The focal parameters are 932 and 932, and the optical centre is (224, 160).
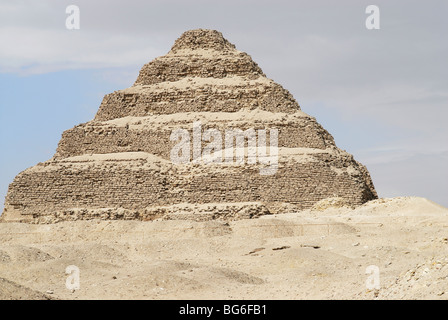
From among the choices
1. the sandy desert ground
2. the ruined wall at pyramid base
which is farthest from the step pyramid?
the sandy desert ground

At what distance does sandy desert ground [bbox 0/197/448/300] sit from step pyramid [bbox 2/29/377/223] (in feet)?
14.7

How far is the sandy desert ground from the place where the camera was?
2286cm

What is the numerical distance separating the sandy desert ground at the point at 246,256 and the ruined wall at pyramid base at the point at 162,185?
14.0 feet

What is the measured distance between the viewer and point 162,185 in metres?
49.2

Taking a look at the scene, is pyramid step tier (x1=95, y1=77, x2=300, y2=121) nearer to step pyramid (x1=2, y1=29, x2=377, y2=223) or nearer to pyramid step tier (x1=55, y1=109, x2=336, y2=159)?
step pyramid (x1=2, y1=29, x2=377, y2=223)

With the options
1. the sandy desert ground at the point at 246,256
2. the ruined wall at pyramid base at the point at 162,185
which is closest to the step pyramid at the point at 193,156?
the ruined wall at pyramid base at the point at 162,185

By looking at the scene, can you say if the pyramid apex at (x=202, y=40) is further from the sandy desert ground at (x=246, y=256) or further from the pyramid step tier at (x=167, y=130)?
the sandy desert ground at (x=246, y=256)

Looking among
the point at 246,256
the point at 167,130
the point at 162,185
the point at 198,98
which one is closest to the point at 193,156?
the point at 167,130

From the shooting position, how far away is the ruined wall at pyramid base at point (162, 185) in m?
47.5

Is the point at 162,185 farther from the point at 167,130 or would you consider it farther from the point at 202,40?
the point at 202,40

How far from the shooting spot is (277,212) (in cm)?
4609

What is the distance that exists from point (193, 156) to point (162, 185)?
3.56 m

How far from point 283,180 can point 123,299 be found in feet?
85.9

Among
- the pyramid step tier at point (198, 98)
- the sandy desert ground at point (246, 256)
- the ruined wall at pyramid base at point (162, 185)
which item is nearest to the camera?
the sandy desert ground at point (246, 256)
